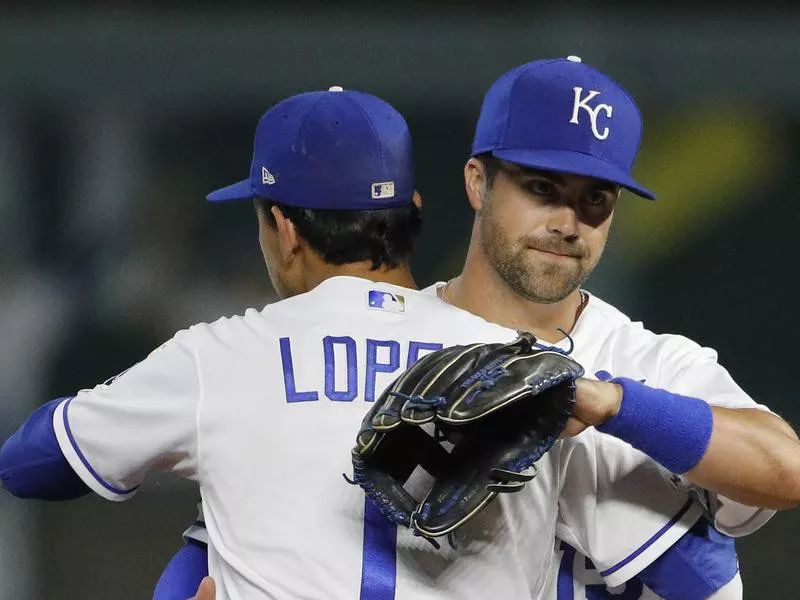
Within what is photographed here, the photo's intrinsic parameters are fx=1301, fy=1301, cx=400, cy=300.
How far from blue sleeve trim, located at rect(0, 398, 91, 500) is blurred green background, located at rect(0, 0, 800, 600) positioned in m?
1.84

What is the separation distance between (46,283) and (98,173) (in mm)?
344

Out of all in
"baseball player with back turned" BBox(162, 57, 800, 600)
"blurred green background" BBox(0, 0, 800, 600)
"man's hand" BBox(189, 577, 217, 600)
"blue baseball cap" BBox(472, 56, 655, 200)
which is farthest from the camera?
"blurred green background" BBox(0, 0, 800, 600)

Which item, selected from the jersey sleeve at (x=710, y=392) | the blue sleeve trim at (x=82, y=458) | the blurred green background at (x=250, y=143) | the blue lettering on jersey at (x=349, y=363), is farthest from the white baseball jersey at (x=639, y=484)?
the blurred green background at (x=250, y=143)

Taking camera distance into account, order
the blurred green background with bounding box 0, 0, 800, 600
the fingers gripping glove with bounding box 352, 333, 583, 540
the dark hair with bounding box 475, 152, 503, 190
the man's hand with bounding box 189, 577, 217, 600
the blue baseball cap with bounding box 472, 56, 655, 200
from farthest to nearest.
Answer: the blurred green background with bounding box 0, 0, 800, 600, the dark hair with bounding box 475, 152, 503, 190, the blue baseball cap with bounding box 472, 56, 655, 200, the man's hand with bounding box 189, 577, 217, 600, the fingers gripping glove with bounding box 352, 333, 583, 540

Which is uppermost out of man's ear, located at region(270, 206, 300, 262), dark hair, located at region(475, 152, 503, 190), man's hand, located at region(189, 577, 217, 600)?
dark hair, located at region(475, 152, 503, 190)

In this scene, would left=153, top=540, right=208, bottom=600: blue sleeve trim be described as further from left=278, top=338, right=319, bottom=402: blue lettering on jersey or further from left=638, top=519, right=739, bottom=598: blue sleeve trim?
left=638, top=519, right=739, bottom=598: blue sleeve trim

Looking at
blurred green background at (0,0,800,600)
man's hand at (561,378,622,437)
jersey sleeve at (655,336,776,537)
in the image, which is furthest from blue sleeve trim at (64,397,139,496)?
blurred green background at (0,0,800,600)

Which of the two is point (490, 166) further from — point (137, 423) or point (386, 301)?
point (137, 423)

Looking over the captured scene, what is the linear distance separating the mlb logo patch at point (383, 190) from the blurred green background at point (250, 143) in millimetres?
1727

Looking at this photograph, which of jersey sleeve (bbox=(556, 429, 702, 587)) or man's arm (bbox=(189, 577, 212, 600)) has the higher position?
jersey sleeve (bbox=(556, 429, 702, 587))

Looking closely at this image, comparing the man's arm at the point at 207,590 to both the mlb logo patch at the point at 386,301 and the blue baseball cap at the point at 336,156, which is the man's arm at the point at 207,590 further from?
the blue baseball cap at the point at 336,156

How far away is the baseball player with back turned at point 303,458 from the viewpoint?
1517 millimetres

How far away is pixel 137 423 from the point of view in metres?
1.56

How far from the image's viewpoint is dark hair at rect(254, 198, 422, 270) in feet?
5.62
